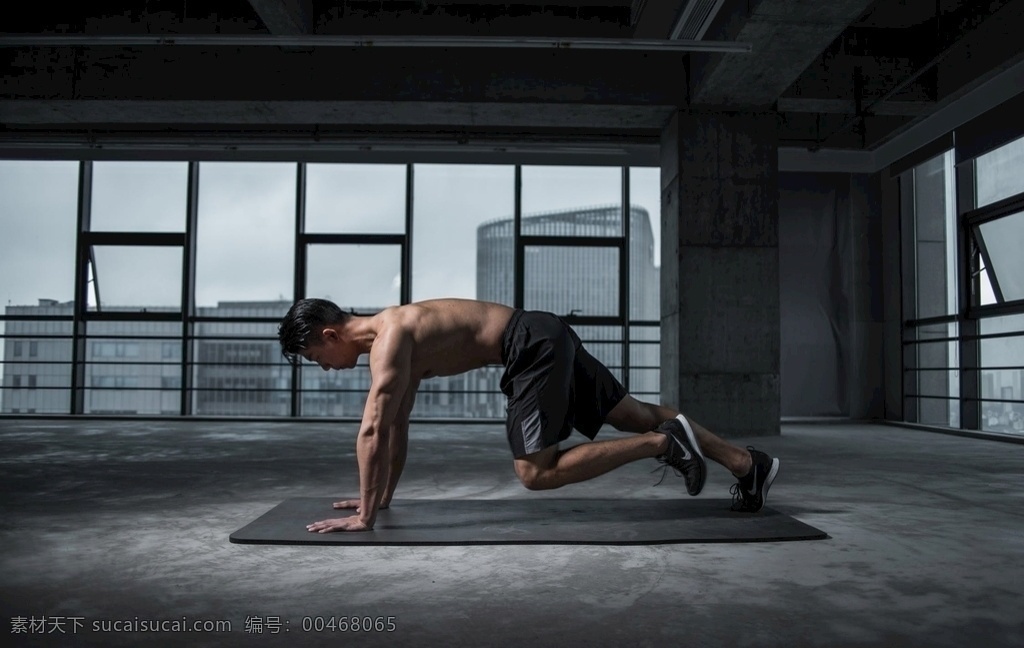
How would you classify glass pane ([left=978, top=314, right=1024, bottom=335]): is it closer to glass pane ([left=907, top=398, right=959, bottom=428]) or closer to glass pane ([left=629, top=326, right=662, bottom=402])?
glass pane ([left=907, top=398, right=959, bottom=428])

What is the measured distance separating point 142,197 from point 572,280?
199 inches

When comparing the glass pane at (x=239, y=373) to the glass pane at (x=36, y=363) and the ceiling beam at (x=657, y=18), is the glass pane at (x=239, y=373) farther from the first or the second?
the ceiling beam at (x=657, y=18)

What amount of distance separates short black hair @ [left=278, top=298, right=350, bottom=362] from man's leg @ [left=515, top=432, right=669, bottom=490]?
788 millimetres

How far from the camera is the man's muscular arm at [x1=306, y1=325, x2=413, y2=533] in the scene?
2.35 m

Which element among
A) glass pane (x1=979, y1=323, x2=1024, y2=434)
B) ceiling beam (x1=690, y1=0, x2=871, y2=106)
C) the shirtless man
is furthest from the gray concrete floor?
glass pane (x1=979, y1=323, x2=1024, y2=434)

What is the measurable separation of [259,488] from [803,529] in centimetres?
245

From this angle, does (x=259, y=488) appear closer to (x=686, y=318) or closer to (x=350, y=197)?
(x=686, y=318)

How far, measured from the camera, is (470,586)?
75.5 inches

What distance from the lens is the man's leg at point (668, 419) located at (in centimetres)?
276

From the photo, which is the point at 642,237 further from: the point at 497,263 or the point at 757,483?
the point at 757,483

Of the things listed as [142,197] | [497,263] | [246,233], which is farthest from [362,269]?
[142,197]

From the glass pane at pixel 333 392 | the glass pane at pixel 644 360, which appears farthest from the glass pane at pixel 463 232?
the glass pane at pixel 644 360

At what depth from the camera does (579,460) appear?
254cm

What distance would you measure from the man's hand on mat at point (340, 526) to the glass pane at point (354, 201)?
252 inches
